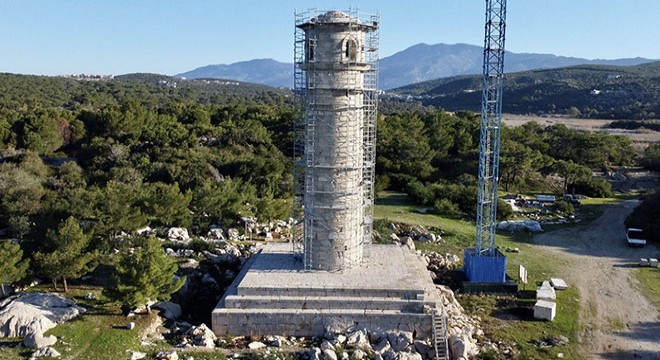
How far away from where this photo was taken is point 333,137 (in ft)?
64.4

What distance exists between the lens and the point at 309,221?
2036 centimetres

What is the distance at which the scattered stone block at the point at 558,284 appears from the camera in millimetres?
23312

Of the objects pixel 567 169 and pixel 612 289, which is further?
pixel 567 169

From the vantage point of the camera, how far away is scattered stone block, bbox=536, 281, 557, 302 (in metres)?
20.9

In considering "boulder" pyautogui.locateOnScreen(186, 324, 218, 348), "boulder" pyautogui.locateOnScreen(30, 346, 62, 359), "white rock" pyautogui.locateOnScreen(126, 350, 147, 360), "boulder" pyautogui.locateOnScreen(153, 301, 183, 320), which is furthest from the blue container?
"boulder" pyautogui.locateOnScreen(30, 346, 62, 359)

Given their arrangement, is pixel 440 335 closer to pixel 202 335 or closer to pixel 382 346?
pixel 382 346

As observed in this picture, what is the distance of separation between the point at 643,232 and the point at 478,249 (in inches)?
572

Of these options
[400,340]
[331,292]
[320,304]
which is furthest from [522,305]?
[320,304]

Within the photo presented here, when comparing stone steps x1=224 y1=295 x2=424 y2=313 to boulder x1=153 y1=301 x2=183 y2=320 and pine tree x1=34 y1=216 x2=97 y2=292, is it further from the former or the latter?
pine tree x1=34 y1=216 x2=97 y2=292

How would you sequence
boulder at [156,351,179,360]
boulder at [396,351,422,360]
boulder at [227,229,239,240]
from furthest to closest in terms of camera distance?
boulder at [227,229,239,240] < boulder at [396,351,422,360] < boulder at [156,351,179,360]

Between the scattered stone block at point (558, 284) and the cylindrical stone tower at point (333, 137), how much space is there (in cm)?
924

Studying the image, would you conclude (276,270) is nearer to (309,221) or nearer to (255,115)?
(309,221)

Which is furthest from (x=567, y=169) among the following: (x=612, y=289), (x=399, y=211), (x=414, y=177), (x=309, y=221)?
(x=309, y=221)

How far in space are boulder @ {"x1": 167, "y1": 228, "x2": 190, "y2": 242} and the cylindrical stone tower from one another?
917 centimetres
